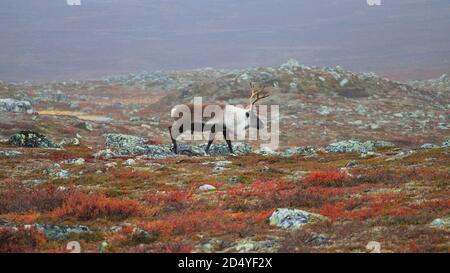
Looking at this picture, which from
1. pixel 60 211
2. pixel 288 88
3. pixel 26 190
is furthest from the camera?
pixel 288 88

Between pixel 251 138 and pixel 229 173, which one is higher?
pixel 229 173

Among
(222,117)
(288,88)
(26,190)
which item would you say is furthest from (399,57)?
(26,190)

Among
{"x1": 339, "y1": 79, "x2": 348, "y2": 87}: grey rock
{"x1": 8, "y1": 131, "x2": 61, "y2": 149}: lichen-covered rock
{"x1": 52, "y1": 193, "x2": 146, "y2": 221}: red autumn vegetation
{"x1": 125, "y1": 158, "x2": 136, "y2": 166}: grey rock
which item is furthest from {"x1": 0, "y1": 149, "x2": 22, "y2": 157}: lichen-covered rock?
{"x1": 339, "y1": 79, "x2": 348, "y2": 87}: grey rock

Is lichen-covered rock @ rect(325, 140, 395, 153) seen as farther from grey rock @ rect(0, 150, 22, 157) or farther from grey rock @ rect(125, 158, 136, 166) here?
grey rock @ rect(0, 150, 22, 157)

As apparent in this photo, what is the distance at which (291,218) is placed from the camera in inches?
462

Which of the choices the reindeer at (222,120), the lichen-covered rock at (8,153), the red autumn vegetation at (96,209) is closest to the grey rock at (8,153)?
the lichen-covered rock at (8,153)

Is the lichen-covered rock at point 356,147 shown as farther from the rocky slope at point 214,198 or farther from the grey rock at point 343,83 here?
the grey rock at point 343,83

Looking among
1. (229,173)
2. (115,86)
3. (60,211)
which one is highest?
(60,211)

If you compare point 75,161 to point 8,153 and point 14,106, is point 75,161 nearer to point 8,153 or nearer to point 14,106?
point 8,153

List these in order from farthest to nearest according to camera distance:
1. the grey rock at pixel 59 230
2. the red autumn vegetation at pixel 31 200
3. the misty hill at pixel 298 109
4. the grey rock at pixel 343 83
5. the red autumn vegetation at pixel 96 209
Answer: the grey rock at pixel 343 83
the misty hill at pixel 298 109
the red autumn vegetation at pixel 31 200
the red autumn vegetation at pixel 96 209
the grey rock at pixel 59 230

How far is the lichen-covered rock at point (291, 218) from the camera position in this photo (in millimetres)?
11555

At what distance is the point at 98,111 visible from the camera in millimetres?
71812

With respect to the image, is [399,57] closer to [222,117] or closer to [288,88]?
[288,88]

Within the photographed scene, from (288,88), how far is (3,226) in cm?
5680
